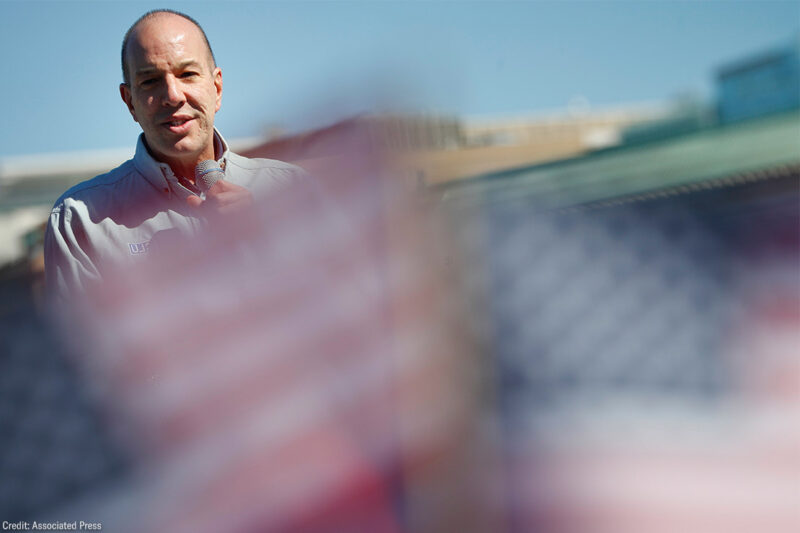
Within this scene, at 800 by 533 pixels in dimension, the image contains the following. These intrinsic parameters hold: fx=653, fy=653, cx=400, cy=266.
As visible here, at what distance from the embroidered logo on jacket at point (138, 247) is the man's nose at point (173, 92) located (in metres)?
0.15

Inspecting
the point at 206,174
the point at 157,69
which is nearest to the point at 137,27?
the point at 157,69

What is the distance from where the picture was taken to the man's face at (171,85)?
630 mm

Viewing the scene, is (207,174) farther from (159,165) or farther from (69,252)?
(69,252)

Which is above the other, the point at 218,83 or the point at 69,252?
the point at 218,83

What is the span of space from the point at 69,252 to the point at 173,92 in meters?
0.20

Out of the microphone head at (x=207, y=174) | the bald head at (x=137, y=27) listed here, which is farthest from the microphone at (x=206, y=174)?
the bald head at (x=137, y=27)

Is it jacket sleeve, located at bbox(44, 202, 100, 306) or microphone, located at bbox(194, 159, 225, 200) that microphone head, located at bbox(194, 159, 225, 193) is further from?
jacket sleeve, located at bbox(44, 202, 100, 306)

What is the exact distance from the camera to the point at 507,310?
916 millimetres

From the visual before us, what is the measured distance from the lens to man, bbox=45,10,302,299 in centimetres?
63

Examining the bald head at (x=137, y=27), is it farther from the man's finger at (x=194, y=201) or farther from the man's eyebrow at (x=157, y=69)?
the man's finger at (x=194, y=201)

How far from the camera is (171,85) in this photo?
0.63m

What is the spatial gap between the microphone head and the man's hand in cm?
2

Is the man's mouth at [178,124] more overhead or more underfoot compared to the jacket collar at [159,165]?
more overhead

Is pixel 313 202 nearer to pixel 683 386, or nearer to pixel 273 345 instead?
pixel 273 345
